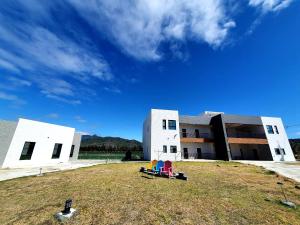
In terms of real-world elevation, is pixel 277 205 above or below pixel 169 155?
below

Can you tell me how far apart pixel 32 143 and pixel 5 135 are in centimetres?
331

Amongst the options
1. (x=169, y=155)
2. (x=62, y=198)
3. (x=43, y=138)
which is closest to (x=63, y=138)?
(x=43, y=138)

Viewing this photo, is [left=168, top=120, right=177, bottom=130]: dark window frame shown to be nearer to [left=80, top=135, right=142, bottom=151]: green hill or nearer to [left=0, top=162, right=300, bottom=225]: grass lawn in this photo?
[left=0, top=162, right=300, bottom=225]: grass lawn

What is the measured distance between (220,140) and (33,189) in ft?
84.6

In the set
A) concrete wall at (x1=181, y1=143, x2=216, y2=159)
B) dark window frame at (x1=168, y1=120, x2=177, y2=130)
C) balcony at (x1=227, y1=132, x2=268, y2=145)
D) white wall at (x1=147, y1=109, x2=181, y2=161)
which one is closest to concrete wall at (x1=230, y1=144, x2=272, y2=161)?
balcony at (x1=227, y1=132, x2=268, y2=145)

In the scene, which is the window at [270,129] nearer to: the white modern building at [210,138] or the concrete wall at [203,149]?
the white modern building at [210,138]

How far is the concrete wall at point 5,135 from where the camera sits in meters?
15.6

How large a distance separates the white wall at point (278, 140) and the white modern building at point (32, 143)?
35.2 meters

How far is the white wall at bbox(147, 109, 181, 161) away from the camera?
2402 cm

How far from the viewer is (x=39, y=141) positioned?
19344mm

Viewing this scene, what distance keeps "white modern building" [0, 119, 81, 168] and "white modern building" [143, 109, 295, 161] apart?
13766mm

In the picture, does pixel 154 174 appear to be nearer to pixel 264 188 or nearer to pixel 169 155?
pixel 264 188

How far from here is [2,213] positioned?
5.21m

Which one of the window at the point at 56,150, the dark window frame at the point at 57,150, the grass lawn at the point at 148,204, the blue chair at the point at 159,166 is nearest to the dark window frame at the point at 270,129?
the grass lawn at the point at 148,204
